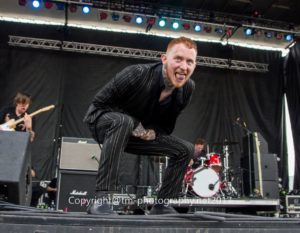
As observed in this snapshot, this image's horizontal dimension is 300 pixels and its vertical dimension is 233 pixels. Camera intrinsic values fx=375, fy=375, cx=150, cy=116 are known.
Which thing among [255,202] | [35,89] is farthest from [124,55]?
[255,202]

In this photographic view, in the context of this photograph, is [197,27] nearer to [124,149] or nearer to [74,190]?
[74,190]

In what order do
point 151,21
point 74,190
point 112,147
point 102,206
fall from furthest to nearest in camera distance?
point 151,21, point 74,190, point 112,147, point 102,206

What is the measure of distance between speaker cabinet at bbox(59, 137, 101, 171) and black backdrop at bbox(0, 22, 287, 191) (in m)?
2.17

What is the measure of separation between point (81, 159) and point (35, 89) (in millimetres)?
2989

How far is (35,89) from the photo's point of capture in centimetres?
752

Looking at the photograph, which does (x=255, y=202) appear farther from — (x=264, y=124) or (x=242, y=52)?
(x=242, y=52)

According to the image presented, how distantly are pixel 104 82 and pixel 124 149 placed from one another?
5818 millimetres

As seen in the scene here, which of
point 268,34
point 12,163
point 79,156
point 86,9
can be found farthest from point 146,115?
point 268,34

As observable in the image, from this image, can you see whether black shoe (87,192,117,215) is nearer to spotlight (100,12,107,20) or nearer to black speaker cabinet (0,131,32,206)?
black speaker cabinet (0,131,32,206)

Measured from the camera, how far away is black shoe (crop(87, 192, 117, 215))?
1850 millimetres

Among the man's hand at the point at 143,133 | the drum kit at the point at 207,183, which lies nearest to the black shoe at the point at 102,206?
the man's hand at the point at 143,133

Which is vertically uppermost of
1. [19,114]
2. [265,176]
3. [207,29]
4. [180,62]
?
[207,29]

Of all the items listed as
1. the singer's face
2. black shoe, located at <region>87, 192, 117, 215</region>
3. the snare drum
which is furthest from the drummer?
black shoe, located at <region>87, 192, 117, 215</region>

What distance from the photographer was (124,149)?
2.22 m
